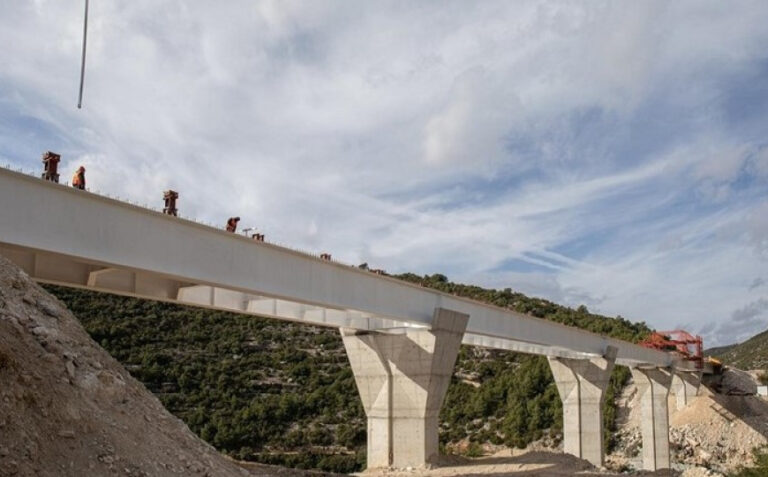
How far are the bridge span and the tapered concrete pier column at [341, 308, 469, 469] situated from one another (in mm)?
37

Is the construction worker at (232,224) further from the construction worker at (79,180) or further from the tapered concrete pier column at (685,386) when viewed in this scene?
the tapered concrete pier column at (685,386)

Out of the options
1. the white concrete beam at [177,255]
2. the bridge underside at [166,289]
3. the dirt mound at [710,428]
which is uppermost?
the white concrete beam at [177,255]

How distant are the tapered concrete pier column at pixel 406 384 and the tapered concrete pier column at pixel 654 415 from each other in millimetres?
28270

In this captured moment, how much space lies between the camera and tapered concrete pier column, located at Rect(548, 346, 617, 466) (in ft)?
135

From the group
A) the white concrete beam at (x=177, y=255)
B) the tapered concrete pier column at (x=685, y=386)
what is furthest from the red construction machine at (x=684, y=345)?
the white concrete beam at (x=177, y=255)

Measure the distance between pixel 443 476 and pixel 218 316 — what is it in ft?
146

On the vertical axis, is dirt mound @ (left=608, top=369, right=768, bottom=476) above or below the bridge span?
below

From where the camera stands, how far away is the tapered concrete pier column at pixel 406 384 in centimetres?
2623

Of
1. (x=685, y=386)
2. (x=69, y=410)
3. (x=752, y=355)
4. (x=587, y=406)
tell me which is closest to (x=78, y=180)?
(x=69, y=410)

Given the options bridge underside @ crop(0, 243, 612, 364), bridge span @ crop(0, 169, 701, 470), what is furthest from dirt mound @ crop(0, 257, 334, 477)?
bridge underside @ crop(0, 243, 612, 364)

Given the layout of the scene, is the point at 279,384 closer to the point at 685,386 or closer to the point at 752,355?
the point at 685,386

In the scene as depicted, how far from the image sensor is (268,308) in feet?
76.6

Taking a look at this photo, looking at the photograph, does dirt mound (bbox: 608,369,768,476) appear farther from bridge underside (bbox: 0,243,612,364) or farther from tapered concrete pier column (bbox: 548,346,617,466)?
bridge underside (bbox: 0,243,612,364)

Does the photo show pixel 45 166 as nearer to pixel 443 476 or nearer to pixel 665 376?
pixel 443 476
